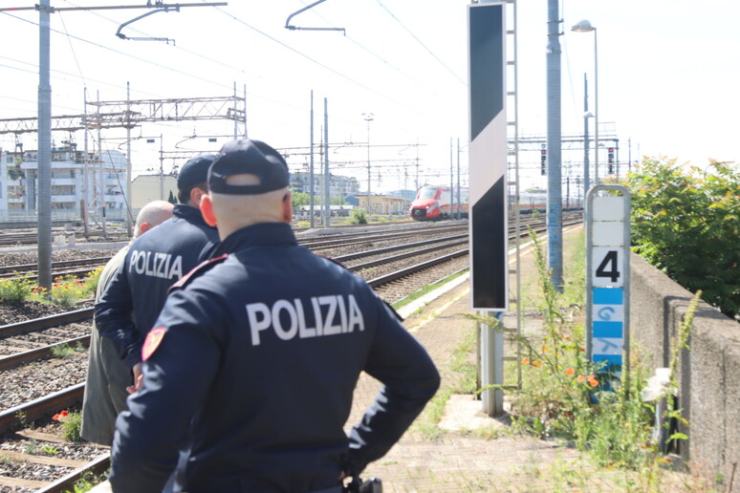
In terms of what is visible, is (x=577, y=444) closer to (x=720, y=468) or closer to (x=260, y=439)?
(x=720, y=468)

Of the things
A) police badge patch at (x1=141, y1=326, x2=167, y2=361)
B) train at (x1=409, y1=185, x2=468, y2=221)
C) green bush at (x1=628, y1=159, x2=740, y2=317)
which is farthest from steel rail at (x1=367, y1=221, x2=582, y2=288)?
train at (x1=409, y1=185, x2=468, y2=221)

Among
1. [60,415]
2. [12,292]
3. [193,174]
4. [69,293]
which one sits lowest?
[60,415]

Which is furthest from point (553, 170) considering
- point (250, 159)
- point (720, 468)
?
point (250, 159)

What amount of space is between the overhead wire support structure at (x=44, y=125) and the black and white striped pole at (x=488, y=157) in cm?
1155

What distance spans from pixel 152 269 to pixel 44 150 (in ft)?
48.1

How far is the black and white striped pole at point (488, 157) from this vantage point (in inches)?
246

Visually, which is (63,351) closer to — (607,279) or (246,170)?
(607,279)

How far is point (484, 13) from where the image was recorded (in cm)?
629

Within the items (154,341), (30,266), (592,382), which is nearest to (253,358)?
(154,341)

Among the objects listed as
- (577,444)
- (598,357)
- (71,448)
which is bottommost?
(71,448)

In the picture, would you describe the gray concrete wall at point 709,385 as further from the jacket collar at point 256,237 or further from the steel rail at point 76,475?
the steel rail at point 76,475

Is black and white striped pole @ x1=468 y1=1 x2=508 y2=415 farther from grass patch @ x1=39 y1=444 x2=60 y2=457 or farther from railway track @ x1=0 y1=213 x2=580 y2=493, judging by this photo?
grass patch @ x1=39 y1=444 x2=60 y2=457

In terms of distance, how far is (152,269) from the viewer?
13.1 ft

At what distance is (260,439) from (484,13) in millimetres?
4823
